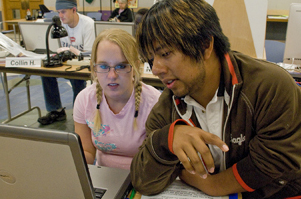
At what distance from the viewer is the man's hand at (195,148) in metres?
0.62

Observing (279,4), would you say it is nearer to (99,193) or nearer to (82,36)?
(82,36)

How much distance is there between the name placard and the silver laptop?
1927 mm

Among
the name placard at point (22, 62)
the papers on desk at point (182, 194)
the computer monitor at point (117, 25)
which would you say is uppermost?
the computer monitor at point (117, 25)

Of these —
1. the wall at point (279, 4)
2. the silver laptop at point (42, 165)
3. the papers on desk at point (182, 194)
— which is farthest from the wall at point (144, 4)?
the silver laptop at point (42, 165)

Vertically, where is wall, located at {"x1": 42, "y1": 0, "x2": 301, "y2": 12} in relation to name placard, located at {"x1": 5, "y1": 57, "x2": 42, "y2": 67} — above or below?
above

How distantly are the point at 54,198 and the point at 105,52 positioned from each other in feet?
2.23

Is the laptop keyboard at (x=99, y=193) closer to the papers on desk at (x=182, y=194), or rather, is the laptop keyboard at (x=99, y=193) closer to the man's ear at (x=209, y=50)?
the papers on desk at (x=182, y=194)

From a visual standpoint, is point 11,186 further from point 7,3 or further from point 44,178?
point 7,3

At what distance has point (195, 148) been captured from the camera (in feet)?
2.11

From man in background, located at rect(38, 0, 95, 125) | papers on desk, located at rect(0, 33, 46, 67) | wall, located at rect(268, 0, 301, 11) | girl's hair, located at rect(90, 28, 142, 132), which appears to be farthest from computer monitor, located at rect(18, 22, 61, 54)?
wall, located at rect(268, 0, 301, 11)

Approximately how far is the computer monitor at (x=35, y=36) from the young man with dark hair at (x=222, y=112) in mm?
2298

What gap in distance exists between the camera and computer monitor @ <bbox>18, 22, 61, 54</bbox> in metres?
2.72

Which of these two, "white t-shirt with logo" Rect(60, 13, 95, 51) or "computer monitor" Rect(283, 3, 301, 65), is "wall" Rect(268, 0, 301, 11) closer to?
"computer monitor" Rect(283, 3, 301, 65)

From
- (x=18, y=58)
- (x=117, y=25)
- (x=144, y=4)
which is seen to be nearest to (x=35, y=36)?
(x=18, y=58)
